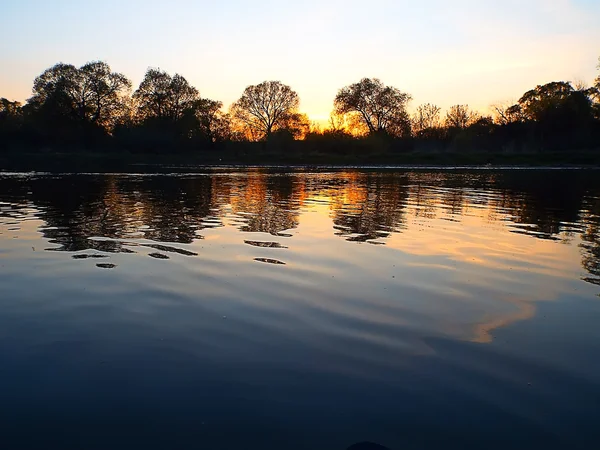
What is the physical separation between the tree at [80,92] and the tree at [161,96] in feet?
18.1

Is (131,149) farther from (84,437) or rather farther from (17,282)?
(84,437)

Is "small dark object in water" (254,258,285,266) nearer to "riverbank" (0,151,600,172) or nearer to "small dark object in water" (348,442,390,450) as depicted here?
"small dark object in water" (348,442,390,450)

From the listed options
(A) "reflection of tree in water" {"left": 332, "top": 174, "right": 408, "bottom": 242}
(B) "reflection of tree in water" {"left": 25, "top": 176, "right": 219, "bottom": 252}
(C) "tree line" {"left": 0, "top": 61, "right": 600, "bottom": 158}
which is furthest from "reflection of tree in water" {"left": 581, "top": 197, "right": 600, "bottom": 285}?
(C) "tree line" {"left": 0, "top": 61, "right": 600, "bottom": 158}

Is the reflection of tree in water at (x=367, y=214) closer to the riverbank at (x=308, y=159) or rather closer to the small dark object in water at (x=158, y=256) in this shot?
the small dark object in water at (x=158, y=256)

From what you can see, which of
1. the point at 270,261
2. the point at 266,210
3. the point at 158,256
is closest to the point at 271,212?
the point at 266,210

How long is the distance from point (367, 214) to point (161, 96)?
86.9 m

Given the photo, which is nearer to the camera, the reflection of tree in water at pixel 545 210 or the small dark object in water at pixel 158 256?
the small dark object in water at pixel 158 256

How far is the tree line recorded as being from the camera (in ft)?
275

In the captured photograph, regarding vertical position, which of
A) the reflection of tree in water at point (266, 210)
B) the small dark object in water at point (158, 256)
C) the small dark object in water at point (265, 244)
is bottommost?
the small dark object in water at point (158, 256)

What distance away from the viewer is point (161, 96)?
313ft

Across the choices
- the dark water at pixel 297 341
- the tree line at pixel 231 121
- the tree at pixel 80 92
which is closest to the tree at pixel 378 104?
the tree line at pixel 231 121

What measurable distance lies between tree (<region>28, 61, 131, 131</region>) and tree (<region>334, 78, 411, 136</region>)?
46.8m

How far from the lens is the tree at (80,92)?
84500mm

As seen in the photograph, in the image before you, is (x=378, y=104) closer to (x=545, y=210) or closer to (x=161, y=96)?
(x=161, y=96)
